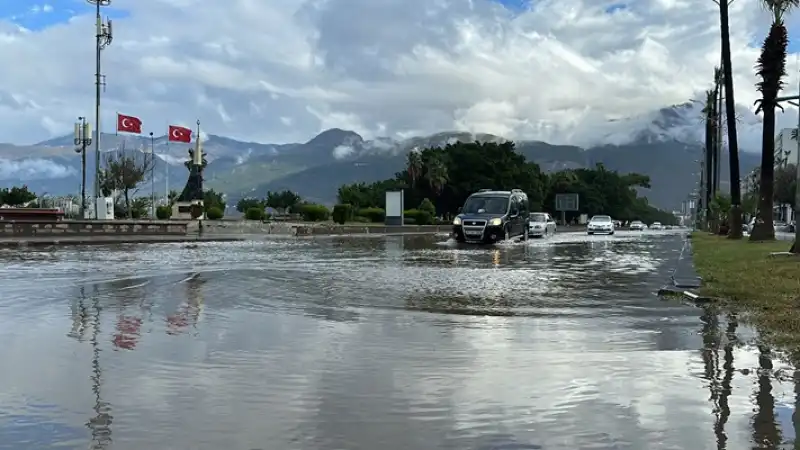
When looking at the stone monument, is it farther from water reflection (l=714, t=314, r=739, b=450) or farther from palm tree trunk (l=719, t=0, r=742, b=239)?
A: water reflection (l=714, t=314, r=739, b=450)

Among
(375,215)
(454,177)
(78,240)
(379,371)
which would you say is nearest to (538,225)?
(375,215)

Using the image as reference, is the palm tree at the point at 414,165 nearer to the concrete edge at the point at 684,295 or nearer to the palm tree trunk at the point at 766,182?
the palm tree trunk at the point at 766,182

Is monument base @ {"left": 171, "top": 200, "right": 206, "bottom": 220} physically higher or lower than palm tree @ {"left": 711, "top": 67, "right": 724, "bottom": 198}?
lower

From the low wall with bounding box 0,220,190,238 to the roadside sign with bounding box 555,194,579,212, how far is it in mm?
86784

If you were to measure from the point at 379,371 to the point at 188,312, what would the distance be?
4547mm

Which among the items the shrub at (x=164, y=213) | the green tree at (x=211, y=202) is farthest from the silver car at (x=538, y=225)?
the shrub at (x=164, y=213)

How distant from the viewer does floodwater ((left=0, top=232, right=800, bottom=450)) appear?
5.07 metres

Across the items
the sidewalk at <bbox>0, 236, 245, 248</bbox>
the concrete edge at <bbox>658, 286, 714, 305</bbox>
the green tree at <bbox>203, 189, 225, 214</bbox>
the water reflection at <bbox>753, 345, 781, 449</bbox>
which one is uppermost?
the green tree at <bbox>203, 189, 225, 214</bbox>

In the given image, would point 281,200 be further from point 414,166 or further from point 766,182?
point 766,182

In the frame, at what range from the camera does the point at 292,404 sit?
18.9 feet

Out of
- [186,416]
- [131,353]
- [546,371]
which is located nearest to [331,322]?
[131,353]

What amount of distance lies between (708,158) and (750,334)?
63578mm

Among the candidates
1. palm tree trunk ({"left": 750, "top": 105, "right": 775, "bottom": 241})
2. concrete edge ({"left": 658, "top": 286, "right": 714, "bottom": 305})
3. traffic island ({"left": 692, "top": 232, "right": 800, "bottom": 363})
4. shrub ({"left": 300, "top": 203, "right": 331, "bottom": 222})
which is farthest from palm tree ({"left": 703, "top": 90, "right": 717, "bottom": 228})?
concrete edge ({"left": 658, "top": 286, "right": 714, "bottom": 305})

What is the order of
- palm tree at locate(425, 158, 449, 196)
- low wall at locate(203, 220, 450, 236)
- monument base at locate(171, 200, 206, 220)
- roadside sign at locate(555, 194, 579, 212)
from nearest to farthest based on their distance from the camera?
low wall at locate(203, 220, 450, 236), monument base at locate(171, 200, 206, 220), palm tree at locate(425, 158, 449, 196), roadside sign at locate(555, 194, 579, 212)
